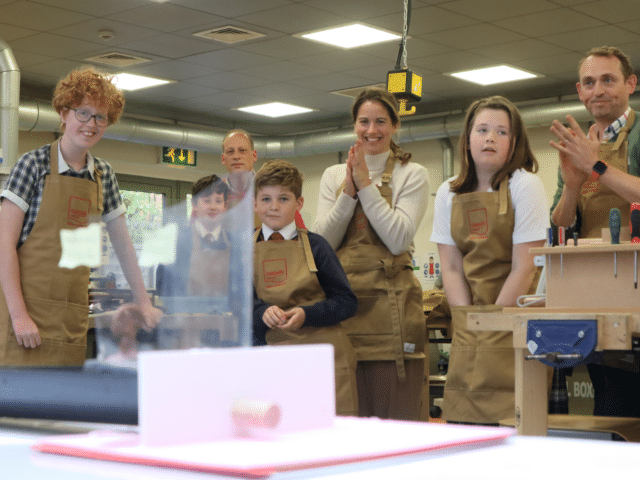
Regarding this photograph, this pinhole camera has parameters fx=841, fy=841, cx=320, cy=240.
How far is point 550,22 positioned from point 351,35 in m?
1.48

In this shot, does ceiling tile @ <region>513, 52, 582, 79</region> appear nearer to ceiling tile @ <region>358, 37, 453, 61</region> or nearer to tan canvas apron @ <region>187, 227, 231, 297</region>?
ceiling tile @ <region>358, 37, 453, 61</region>

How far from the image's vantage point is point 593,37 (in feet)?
21.2

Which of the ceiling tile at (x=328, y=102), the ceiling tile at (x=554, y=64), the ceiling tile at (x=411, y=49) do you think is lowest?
the ceiling tile at (x=328, y=102)

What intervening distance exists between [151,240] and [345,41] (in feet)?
19.6

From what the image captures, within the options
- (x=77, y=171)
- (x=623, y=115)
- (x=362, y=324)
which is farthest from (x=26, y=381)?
(x=623, y=115)

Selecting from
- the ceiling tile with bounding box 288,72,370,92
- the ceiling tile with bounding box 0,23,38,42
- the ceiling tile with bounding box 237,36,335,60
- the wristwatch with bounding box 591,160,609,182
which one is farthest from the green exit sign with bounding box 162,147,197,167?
the wristwatch with bounding box 591,160,609,182

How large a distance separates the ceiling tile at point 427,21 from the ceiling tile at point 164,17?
1228mm

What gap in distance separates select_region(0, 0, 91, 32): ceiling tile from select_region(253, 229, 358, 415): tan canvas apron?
4230 millimetres

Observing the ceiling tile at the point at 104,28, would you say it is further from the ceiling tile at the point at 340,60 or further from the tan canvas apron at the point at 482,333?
the tan canvas apron at the point at 482,333

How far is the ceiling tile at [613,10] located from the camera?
572 centimetres

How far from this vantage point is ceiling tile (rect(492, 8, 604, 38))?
5.94m

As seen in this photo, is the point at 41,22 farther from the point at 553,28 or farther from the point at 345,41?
the point at 553,28

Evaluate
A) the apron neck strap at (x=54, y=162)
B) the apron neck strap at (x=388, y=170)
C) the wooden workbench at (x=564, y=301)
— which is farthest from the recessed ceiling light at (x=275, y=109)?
the wooden workbench at (x=564, y=301)

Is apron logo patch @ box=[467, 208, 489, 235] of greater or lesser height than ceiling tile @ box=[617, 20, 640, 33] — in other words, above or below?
below
